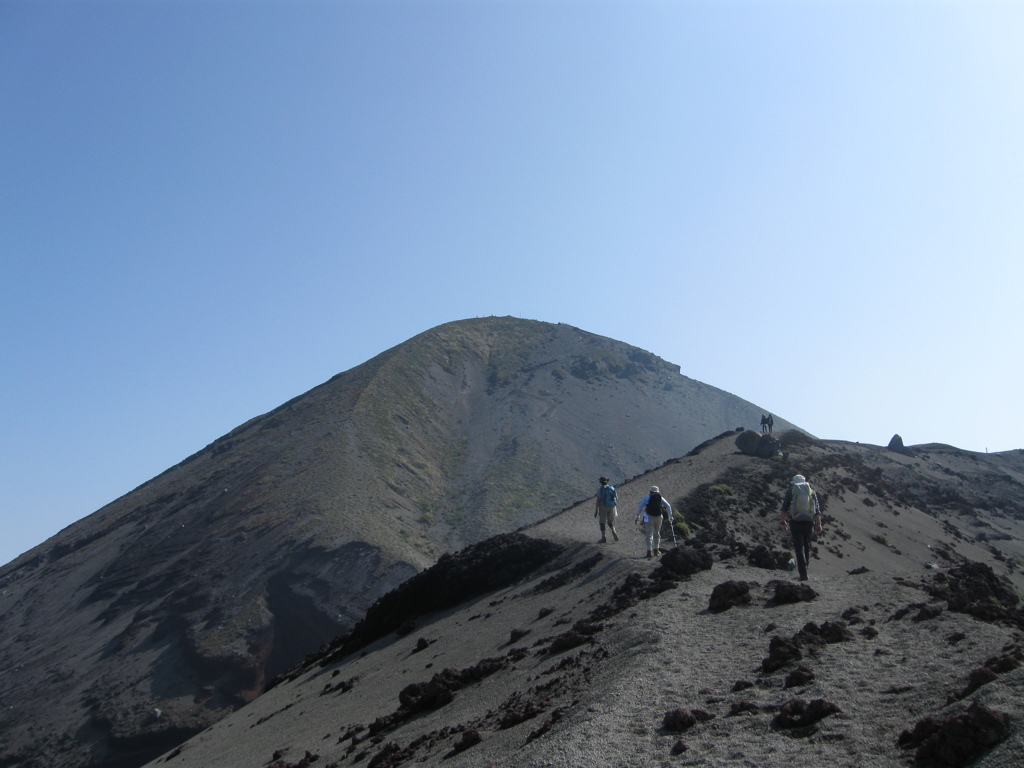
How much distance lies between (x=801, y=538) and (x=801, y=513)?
19.1 inches

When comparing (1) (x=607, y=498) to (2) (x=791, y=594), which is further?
(1) (x=607, y=498)

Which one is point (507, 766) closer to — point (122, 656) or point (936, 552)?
point (936, 552)

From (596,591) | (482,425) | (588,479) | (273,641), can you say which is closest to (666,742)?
(596,591)

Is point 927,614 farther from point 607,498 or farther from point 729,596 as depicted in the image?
point 607,498

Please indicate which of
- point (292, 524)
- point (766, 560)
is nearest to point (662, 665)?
point (766, 560)

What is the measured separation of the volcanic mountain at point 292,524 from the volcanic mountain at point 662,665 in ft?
67.9

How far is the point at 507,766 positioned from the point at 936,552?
96.2 ft

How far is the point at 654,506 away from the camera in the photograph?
731 inches

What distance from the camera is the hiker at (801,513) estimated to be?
15.1m

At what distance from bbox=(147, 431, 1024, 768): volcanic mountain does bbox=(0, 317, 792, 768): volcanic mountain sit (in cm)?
2070

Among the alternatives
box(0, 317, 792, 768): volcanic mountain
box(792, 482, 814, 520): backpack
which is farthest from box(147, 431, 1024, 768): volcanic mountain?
box(0, 317, 792, 768): volcanic mountain

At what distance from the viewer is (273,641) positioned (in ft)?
155

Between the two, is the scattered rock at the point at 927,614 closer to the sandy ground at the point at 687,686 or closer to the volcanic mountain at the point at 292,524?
the sandy ground at the point at 687,686

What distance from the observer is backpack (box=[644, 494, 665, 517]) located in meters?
18.6
